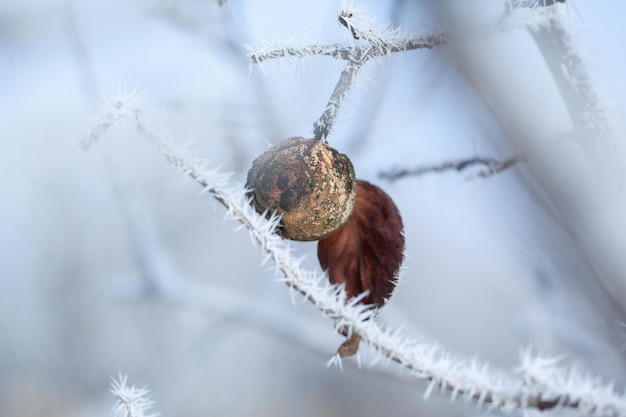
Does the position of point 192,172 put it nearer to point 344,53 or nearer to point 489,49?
point 344,53

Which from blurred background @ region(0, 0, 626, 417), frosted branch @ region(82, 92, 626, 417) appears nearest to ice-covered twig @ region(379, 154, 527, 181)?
blurred background @ region(0, 0, 626, 417)

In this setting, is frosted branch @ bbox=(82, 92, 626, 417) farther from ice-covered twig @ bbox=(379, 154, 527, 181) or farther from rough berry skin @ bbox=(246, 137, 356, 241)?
ice-covered twig @ bbox=(379, 154, 527, 181)

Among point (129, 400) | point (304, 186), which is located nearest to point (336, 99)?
point (304, 186)

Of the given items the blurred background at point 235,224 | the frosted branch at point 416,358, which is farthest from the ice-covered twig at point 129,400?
the frosted branch at point 416,358

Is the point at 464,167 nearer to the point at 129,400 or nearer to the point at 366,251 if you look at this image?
the point at 366,251

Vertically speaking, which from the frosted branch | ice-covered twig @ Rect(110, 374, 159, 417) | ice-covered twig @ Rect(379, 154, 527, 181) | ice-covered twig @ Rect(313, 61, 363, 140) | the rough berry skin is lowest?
ice-covered twig @ Rect(110, 374, 159, 417)

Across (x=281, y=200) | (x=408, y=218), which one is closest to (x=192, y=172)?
(x=281, y=200)

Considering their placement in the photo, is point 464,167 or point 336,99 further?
point 464,167

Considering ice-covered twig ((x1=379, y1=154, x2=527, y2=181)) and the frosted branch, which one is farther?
ice-covered twig ((x1=379, y1=154, x2=527, y2=181))
